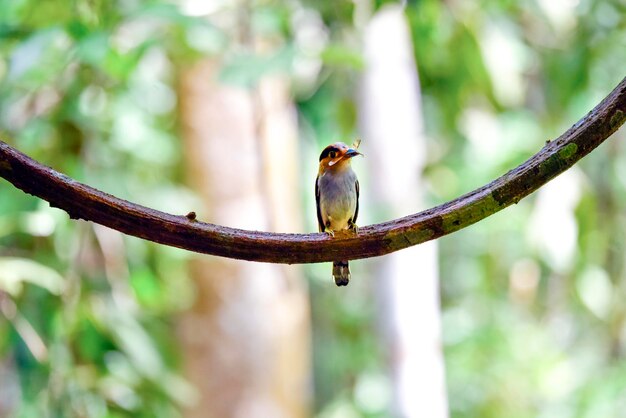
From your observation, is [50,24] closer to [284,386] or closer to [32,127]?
[32,127]

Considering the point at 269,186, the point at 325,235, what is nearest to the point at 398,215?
the point at 269,186

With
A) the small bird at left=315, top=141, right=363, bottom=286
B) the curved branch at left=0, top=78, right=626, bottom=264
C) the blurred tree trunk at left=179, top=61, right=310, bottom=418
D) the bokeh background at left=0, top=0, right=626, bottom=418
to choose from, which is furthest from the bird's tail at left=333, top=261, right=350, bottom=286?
the blurred tree trunk at left=179, top=61, right=310, bottom=418

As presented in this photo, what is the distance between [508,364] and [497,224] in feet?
3.05

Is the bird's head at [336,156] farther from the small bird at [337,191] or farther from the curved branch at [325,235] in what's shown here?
the curved branch at [325,235]

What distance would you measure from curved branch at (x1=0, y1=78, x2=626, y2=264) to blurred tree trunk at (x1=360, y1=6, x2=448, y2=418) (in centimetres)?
196

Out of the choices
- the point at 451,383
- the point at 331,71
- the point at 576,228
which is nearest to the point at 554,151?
the point at 576,228

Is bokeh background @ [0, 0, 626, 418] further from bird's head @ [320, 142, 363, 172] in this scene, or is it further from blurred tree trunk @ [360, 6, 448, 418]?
bird's head @ [320, 142, 363, 172]

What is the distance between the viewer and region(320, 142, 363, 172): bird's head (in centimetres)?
211

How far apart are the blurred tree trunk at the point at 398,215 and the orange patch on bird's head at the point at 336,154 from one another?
3.88 feet

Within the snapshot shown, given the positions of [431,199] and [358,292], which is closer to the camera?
[431,199]

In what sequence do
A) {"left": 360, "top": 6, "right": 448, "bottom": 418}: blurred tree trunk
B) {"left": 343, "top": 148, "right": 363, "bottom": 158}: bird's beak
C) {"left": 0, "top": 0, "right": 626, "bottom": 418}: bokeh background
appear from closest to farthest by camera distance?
{"left": 343, "top": 148, "right": 363, "bottom": 158}: bird's beak, {"left": 0, "top": 0, "right": 626, "bottom": 418}: bokeh background, {"left": 360, "top": 6, "right": 448, "bottom": 418}: blurred tree trunk

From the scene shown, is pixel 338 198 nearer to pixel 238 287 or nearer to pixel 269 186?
pixel 269 186

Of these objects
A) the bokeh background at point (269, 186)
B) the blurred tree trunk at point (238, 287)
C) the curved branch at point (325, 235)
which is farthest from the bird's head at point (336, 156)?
the blurred tree trunk at point (238, 287)

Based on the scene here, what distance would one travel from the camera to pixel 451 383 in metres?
5.81
